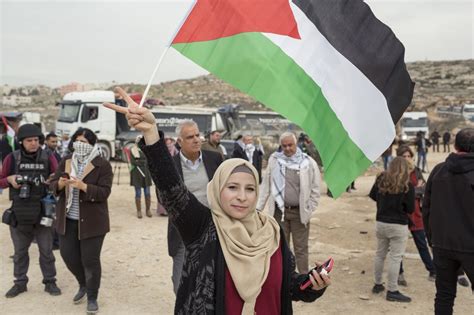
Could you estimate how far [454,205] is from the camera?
387cm

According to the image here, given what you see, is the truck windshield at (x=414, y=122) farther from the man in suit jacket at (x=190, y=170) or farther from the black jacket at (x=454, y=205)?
the man in suit jacket at (x=190, y=170)

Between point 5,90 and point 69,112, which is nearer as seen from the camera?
point 69,112

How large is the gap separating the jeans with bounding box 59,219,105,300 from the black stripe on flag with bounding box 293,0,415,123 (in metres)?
3.11

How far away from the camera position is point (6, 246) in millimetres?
7270

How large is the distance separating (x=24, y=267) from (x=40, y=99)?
60.3 m

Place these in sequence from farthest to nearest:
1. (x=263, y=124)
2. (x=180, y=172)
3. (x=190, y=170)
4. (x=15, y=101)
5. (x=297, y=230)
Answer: (x=15, y=101)
(x=263, y=124)
(x=297, y=230)
(x=190, y=170)
(x=180, y=172)

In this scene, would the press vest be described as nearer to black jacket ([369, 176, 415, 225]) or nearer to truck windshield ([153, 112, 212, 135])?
black jacket ([369, 176, 415, 225])

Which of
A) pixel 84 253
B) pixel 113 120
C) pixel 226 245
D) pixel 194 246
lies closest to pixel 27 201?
pixel 84 253

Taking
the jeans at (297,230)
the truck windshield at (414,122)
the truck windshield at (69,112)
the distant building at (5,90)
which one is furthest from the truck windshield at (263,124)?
the distant building at (5,90)

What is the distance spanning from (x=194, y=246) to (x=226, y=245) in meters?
0.17

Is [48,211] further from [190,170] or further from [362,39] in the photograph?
[362,39]

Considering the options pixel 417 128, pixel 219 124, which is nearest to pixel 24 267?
pixel 219 124

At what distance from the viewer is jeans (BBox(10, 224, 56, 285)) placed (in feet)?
17.1

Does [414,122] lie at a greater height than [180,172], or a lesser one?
greater
